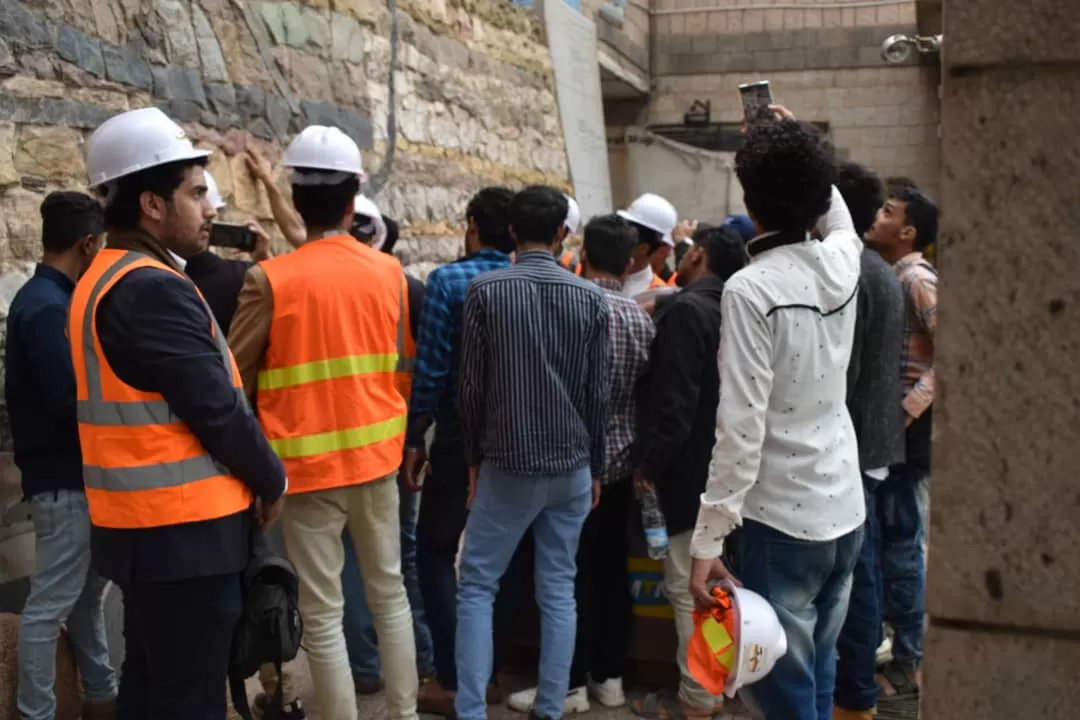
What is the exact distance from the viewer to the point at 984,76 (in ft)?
4.77

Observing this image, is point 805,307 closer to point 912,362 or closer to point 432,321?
point 432,321

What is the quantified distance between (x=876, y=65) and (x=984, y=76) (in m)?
15.1

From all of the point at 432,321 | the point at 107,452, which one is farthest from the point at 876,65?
the point at 107,452

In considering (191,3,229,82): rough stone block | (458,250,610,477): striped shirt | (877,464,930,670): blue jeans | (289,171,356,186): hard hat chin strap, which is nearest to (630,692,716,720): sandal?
(877,464,930,670): blue jeans

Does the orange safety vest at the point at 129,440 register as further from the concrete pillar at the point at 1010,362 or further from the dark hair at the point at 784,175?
the concrete pillar at the point at 1010,362

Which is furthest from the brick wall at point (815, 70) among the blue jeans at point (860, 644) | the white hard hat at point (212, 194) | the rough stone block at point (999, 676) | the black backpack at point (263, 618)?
the rough stone block at point (999, 676)

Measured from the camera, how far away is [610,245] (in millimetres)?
4176

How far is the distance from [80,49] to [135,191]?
6.95 feet

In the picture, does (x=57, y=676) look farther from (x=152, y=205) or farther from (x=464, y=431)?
(x=152, y=205)

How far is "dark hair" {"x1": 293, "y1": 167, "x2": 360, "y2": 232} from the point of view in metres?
3.53

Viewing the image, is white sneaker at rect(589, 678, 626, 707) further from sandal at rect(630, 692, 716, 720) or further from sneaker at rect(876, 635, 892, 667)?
sneaker at rect(876, 635, 892, 667)

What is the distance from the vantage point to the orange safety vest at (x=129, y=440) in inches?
102

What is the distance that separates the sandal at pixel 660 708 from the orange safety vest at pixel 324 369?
4.69 feet

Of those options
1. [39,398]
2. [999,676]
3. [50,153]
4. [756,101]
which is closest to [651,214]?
[756,101]
